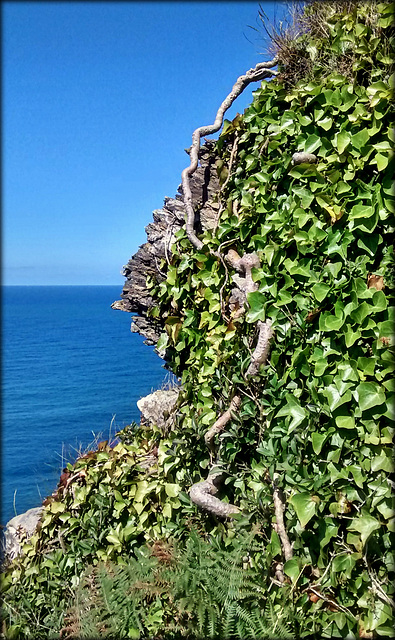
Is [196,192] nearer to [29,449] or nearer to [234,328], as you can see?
[234,328]

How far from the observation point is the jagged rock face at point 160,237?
372cm

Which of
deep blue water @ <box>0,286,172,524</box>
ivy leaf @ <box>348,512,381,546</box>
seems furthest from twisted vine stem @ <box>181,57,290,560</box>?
deep blue water @ <box>0,286,172,524</box>

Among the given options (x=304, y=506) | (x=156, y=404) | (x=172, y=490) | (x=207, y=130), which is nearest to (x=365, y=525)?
(x=304, y=506)

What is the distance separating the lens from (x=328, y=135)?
2664 mm

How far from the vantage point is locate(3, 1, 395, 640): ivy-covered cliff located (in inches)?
92.5

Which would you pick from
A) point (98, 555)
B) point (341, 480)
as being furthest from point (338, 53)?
point (98, 555)

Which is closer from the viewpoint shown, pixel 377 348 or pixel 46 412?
pixel 377 348

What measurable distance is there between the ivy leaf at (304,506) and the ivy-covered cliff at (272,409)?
1 cm

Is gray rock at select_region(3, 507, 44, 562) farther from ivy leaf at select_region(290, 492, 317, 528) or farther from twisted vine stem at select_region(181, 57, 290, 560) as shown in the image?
ivy leaf at select_region(290, 492, 317, 528)

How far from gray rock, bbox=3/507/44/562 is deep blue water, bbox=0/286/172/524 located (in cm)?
122

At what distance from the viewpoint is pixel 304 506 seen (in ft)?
7.85

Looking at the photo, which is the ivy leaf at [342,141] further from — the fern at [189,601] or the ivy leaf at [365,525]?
the fern at [189,601]

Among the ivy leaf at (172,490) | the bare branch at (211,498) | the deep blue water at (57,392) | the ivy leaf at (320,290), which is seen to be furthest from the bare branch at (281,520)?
the deep blue water at (57,392)

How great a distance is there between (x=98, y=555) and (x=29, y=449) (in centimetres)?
2477
